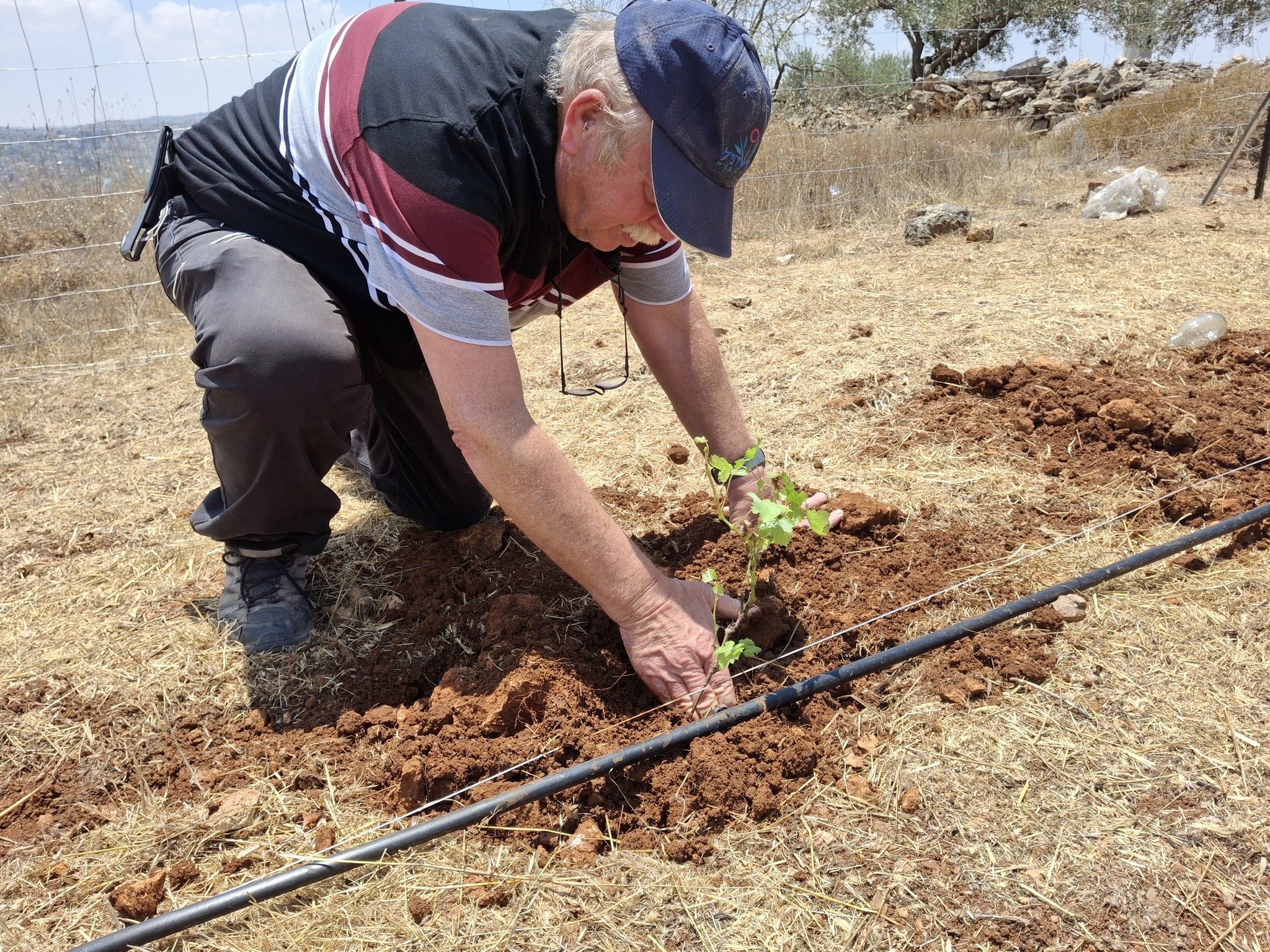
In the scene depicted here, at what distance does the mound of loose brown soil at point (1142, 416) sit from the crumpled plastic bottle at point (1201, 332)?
73 mm

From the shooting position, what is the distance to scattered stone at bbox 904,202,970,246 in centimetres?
641

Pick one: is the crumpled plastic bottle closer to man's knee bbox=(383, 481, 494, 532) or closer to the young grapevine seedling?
the young grapevine seedling

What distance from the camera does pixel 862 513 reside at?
2439mm

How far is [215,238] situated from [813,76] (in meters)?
19.1

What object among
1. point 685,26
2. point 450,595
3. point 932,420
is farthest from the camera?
point 932,420

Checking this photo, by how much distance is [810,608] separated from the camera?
7.05 feet

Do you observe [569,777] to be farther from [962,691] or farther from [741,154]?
[741,154]

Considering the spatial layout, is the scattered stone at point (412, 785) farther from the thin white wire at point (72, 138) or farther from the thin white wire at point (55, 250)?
the thin white wire at point (72, 138)

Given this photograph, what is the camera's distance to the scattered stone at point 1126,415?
2.80 m

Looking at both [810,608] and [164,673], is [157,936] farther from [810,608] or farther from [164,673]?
[810,608]

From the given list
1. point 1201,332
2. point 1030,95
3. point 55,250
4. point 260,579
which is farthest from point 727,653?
point 1030,95

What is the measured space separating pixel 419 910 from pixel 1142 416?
2.62 metres

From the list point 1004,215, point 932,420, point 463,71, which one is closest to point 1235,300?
point 932,420

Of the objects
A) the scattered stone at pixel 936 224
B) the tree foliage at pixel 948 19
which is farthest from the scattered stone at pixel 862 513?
the tree foliage at pixel 948 19
